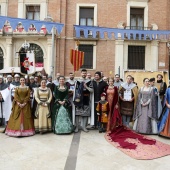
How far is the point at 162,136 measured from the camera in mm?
5590

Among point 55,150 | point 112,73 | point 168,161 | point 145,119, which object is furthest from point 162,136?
point 112,73

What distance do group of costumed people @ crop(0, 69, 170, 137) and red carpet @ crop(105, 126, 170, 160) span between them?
1.15 feet

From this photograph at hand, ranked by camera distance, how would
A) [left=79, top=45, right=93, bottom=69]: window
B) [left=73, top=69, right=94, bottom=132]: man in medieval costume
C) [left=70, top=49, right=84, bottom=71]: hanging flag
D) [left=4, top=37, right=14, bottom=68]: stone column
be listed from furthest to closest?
[left=79, top=45, right=93, bottom=69]: window, [left=4, top=37, right=14, bottom=68]: stone column, [left=70, top=49, right=84, bottom=71]: hanging flag, [left=73, top=69, right=94, bottom=132]: man in medieval costume

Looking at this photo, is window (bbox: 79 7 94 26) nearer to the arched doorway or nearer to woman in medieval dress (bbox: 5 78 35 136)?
the arched doorway

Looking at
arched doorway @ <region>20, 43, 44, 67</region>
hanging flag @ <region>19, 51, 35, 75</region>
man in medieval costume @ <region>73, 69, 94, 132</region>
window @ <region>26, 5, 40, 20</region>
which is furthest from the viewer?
window @ <region>26, 5, 40, 20</region>

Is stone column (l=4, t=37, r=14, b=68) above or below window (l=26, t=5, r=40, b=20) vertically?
below

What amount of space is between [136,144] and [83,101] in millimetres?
1832

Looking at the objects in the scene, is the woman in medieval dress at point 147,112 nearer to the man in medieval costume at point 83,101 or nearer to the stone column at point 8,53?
the man in medieval costume at point 83,101

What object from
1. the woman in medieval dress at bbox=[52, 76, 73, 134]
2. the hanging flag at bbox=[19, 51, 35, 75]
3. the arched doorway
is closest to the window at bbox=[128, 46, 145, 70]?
the arched doorway

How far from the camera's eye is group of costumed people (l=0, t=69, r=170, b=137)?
5613 mm

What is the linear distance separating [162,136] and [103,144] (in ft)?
5.24

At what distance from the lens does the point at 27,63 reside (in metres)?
7.22

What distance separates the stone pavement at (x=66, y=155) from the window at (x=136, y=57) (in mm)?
11238

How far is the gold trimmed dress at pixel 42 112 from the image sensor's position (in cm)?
565
